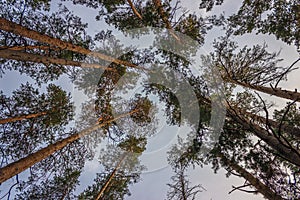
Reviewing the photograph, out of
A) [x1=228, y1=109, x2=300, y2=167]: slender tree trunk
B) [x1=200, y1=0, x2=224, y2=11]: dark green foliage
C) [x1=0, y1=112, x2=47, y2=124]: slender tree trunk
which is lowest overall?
[x1=228, y1=109, x2=300, y2=167]: slender tree trunk

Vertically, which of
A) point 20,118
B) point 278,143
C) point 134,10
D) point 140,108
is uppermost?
point 134,10

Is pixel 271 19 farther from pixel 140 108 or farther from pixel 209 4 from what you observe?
pixel 140 108

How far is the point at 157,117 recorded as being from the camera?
1408 cm

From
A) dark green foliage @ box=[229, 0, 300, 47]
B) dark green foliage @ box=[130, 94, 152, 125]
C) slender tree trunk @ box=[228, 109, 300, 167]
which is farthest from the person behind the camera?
dark green foliage @ box=[130, 94, 152, 125]

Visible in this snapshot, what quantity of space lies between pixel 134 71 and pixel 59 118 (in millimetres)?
4481

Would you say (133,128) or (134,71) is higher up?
(134,71)

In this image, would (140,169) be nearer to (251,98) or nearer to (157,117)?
(157,117)

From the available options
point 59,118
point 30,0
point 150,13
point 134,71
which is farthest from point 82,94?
point 150,13

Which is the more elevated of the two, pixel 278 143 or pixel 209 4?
pixel 209 4

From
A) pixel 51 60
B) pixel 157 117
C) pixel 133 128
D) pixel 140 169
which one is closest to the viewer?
pixel 51 60

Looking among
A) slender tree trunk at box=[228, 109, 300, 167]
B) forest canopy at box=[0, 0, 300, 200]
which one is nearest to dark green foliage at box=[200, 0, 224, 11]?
forest canopy at box=[0, 0, 300, 200]

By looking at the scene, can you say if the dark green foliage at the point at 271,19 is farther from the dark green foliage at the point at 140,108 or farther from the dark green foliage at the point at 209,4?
the dark green foliage at the point at 140,108

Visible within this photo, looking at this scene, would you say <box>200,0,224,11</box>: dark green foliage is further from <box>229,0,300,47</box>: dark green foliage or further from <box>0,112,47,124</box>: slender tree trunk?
<box>0,112,47,124</box>: slender tree trunk

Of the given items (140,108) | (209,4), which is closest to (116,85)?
(140,108)
